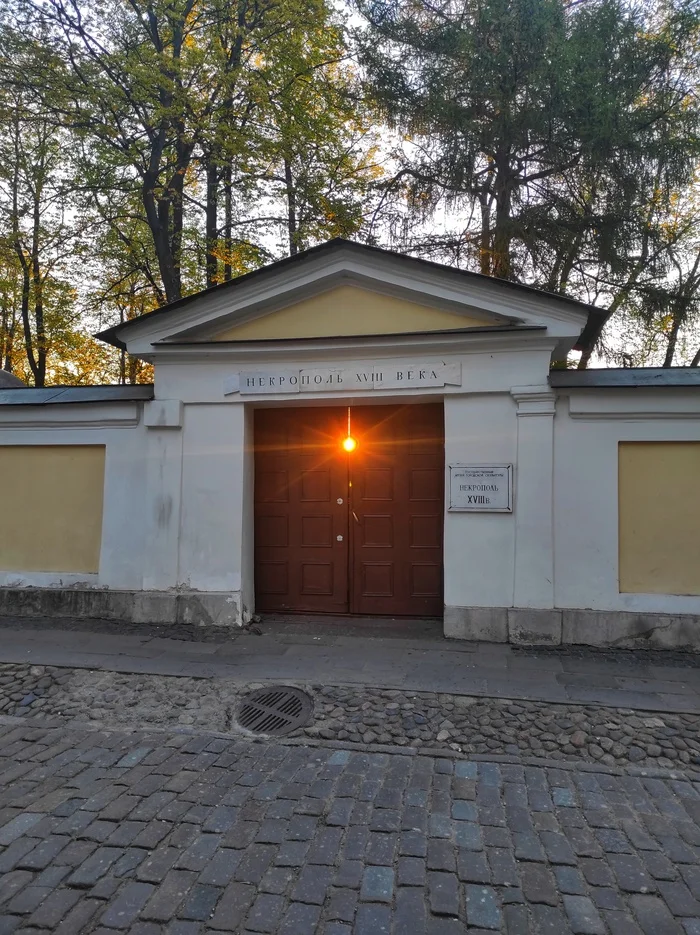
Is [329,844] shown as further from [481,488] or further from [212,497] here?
[212,497]

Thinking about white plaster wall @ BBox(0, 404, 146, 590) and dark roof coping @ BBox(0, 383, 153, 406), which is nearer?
white plaster wall @ BBox(0, 404, 146, 590)

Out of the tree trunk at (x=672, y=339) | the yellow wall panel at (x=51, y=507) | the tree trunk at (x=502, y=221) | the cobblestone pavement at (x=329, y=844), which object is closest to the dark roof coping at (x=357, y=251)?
the yellow wall panel at (x=51, y=507)

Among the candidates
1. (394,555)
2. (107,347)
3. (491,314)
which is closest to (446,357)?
(491,314)

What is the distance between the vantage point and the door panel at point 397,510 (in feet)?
23.5

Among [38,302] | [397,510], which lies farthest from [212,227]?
[397,510]

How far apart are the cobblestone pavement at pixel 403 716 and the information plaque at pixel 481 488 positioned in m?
2.14

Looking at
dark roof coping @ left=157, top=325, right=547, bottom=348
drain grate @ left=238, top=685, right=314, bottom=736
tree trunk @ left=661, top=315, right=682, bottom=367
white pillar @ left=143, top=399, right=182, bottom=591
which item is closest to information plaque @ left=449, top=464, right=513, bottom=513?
dark roof coping @ left=157, top=325, right=547, bottom=348

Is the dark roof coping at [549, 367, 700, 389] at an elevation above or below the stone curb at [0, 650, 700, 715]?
above

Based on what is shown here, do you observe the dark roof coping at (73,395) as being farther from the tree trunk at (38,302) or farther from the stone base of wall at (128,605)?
the tree trunk at (38,302)

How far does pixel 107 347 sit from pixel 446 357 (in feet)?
50.3

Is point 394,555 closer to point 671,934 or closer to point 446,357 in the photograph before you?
point 446,357

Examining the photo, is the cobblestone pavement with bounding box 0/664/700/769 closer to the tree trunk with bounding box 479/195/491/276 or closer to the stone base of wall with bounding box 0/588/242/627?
the stone base of wall with bounding box 0/588/242/627

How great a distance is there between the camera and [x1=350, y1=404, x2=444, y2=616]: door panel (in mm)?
7157

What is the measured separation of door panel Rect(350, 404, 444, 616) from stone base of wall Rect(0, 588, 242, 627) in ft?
5.02
